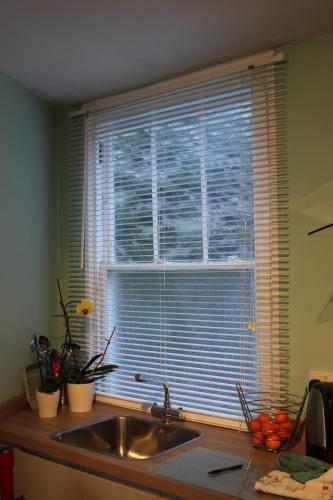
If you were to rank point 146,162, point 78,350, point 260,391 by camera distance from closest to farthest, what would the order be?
1. point 260,391
2. point 146,162
3. point 78,350

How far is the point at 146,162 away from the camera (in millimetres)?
2367

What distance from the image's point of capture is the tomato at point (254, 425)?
5.87 feet

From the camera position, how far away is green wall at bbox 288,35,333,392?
1860mm

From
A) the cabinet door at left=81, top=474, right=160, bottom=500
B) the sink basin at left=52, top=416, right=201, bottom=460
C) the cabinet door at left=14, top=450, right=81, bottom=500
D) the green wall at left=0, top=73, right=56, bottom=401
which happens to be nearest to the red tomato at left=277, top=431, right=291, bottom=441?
the sink basin at left=52, top=416, right=201, bottom=460

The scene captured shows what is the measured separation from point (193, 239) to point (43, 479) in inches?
47.6

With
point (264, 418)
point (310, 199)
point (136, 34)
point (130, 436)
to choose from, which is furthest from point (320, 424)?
point (136, 34)

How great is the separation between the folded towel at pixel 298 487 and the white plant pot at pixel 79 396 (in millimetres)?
1075

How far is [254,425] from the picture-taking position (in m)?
1.80

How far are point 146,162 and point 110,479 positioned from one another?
144cm

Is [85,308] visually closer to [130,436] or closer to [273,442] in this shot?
[130,436]

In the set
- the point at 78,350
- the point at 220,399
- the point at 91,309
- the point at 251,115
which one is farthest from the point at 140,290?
the point at 251,115

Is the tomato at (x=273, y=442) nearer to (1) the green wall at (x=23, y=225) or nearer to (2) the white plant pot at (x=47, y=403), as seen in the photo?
(2) the white plant pot at (x=47, y=403)

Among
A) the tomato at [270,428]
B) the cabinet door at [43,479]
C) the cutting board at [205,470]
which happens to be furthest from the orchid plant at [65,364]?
the tomato at [270,428]

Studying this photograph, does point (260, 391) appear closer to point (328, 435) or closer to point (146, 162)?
point (328, 435)
